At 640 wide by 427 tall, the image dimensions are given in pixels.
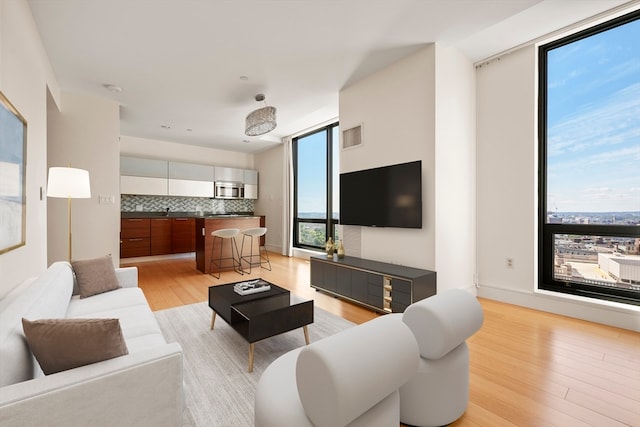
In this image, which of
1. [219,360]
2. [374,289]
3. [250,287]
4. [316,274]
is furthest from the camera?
[316,274]

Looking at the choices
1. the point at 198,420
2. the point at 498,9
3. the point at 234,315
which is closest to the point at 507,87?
the point at 498,9

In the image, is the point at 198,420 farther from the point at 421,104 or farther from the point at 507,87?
the point at 507,87

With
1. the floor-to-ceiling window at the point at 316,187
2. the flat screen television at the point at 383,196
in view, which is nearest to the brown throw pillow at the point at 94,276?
the flat screen television at the point at 383,196

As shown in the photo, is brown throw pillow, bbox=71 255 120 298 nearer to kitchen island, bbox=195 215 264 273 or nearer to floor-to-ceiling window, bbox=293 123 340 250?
kitchen island, bbox=195 215 264 273

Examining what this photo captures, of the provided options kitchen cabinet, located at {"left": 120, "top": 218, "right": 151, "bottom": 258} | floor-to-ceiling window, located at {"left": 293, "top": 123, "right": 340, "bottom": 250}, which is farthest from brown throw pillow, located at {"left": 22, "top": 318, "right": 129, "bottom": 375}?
kitchen cabinet, located at {"left": 120, "top": 218, "right": 151, "bottom": 258}

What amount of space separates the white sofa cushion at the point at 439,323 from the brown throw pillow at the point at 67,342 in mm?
1351

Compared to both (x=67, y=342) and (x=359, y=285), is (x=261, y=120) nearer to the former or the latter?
(x=359, y=285)

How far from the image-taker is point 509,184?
11.1ft

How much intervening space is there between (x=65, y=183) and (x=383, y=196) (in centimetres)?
332

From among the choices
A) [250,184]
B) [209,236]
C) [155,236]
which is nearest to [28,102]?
[209,236]

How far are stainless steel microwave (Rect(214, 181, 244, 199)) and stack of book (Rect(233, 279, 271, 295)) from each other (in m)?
5.14

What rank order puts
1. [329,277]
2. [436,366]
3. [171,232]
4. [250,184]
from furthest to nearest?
[250,184] → [171,232] → [329,277] → [436,366]

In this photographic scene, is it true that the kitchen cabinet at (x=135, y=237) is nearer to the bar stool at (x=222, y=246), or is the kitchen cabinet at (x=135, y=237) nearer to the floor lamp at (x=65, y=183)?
the bar stool at (x=222, y=246)

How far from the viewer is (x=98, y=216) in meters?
4.31
